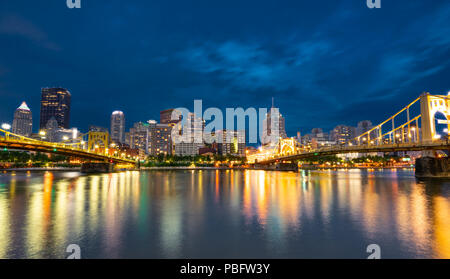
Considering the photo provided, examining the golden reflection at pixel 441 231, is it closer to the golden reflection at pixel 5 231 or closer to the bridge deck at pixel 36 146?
the golden reflection at pixel 5 231

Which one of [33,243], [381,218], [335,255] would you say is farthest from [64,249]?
[381,218]

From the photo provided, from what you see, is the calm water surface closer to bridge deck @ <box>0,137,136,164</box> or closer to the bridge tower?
bridge deck @ <box>0,137,136,164</box>

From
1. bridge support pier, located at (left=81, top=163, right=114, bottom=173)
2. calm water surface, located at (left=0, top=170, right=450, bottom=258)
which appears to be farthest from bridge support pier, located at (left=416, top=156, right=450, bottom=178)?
bridge support pier, located at (left=81, top=163, right=114, bottom=173)

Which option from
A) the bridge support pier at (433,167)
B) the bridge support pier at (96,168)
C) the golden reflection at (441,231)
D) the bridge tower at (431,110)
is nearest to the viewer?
the golden reflection at (441,231)

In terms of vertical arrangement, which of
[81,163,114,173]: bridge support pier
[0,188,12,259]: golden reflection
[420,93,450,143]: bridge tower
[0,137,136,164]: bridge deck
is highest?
[420,93,450,143]: bridge tower

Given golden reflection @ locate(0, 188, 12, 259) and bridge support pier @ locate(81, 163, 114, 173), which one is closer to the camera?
golden reflection @ locate(0, 188, 12, 259)

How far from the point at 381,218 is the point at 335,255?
811cm

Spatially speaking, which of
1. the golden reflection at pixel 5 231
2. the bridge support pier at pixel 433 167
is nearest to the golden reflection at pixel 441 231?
the golden reflection at pixel 5 231

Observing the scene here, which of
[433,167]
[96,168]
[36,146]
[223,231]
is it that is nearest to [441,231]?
[223,231]

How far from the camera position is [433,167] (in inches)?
1874

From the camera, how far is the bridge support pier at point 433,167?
1826 inches

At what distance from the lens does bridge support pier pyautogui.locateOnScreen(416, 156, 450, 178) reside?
152 feet

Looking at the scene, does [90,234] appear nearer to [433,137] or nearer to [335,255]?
[335,255]
